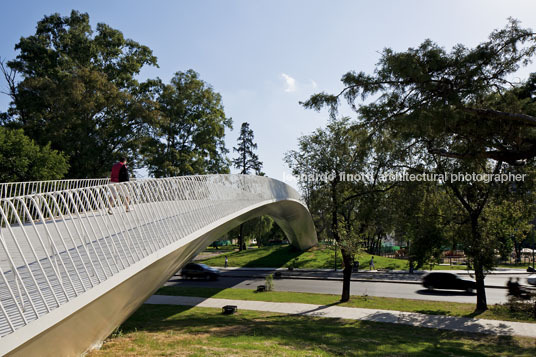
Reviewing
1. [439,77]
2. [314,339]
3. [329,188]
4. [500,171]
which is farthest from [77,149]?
[500,171]

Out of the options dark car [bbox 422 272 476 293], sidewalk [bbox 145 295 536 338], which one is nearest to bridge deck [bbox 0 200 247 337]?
sidewalk [bbox 145 295 536 338]

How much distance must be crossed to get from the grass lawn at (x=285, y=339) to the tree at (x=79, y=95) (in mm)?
18015

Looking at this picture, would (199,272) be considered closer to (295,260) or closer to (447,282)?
(295,260)

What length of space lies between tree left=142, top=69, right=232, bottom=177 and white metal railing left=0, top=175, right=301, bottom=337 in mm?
15518

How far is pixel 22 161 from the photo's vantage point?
60.4 feet

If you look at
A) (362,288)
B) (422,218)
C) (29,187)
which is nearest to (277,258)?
(362,288)

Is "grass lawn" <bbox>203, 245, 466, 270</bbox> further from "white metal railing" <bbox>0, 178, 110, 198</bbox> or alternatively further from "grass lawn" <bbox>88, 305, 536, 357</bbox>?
"white metal railing" <bbox>0, 178, 110, 198</bbox>

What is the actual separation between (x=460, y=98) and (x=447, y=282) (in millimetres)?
14677

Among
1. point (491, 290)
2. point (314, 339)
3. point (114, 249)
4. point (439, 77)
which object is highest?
point (439, 77)

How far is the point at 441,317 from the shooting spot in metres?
14.9

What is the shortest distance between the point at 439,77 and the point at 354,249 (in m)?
9.34

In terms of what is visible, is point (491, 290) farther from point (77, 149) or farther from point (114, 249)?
point (77, 149)

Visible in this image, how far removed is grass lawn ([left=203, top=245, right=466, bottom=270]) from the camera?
32094mm

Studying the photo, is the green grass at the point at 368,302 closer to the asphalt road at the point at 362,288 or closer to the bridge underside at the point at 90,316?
the asphalt road at the point at 362,288
